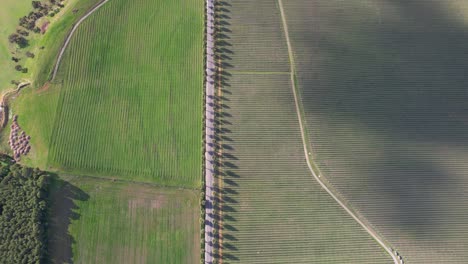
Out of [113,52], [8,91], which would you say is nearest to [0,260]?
[8,91]

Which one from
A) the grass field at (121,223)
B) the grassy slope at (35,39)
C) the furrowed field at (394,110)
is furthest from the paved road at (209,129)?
the grassy slope at (35,39)

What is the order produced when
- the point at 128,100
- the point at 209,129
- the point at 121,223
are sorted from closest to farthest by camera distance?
the point at 121,223, the point at 209,129, the point at 128,100

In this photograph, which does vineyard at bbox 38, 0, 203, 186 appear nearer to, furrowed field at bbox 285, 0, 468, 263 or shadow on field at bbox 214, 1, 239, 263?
shadow on field at bbox 214, 1, 239, 263

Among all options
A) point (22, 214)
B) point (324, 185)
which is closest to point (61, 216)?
point (22, 214)

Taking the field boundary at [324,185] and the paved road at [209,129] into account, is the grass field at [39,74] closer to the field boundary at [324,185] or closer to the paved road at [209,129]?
the paved road at [209,129]

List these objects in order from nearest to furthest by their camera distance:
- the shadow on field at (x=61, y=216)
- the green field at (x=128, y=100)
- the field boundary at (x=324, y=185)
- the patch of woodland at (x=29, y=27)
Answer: the shadow on field at (x=61, y=216)
the field boundary at (x=324, y=185)
the green field at (x=128, y=100)
the patch of woodland at (x=29, y=27)

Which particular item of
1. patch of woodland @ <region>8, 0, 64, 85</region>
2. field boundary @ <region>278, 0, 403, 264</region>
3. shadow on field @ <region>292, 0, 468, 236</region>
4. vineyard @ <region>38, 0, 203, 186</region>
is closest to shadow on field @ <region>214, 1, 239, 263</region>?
vineyard @ <region>38, 0, 203, 186</region>

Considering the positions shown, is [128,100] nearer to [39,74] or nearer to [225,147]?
[39,74]
